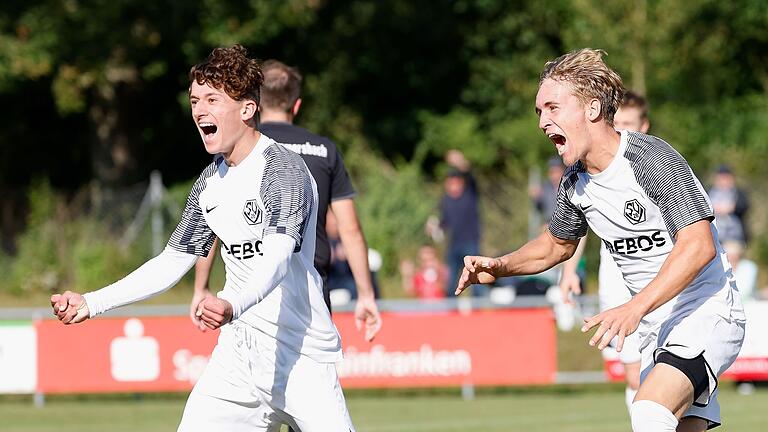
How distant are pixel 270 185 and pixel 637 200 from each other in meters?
1.47

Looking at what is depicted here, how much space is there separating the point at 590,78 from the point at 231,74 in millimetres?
1443

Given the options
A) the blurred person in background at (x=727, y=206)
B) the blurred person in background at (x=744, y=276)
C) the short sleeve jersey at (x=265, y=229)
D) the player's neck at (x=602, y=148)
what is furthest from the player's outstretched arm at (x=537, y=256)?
the blurred person in background at (x=727, y=206)

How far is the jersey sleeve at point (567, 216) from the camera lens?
20.1ft

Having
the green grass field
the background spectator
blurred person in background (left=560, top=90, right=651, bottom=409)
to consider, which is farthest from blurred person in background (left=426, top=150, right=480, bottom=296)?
blurred person in background (left=560, top=90, right=651, bottom=409)

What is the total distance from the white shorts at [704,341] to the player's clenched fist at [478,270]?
29.2 inches

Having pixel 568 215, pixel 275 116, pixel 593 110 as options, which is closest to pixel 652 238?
pixel 568 215

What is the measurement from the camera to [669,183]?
5633 mm

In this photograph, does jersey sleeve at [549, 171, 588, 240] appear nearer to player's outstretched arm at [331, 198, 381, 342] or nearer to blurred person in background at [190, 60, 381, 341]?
player's outstretched arm at [331, 198, 381, 342]

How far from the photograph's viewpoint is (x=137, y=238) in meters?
23.5

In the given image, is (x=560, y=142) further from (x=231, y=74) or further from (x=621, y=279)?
(x=621, y=279)

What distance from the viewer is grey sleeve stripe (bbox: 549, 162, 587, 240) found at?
20.0ft

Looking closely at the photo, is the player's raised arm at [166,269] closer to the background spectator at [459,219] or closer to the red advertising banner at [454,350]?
the red advertising banner at [454,350]

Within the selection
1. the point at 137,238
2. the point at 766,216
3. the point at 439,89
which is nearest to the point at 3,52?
the point at 137,238

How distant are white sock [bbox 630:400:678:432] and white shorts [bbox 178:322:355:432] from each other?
3.80ft
